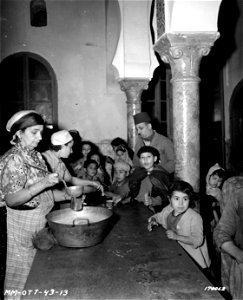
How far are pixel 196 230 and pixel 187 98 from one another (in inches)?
68.0

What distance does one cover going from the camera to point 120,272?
5.72ft

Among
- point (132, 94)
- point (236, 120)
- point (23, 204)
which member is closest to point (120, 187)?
point (23, 204)

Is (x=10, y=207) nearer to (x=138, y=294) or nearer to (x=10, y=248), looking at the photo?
(x=10, y=248)

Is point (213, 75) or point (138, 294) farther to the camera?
point (213, 75)

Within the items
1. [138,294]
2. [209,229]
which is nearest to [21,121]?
[138,294]

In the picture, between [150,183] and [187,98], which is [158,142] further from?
[187,98]

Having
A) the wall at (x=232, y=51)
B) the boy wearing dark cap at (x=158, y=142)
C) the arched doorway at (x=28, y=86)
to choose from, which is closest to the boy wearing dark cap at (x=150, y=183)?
the boy wearing dark cap at (x=158, y=142)

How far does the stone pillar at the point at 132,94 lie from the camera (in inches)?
258

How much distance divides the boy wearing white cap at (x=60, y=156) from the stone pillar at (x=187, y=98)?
1.24 metres

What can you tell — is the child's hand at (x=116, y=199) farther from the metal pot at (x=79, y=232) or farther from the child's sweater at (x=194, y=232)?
the metal pot at (x=79, y=232)

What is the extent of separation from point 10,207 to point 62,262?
0.92m

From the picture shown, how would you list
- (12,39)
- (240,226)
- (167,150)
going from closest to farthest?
(240,226) → (167,150) → (12,39)

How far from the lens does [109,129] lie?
28.6 ft

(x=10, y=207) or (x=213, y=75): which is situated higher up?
(x=213, y=75)
